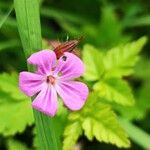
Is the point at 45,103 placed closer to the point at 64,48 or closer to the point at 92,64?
the point at 64,48

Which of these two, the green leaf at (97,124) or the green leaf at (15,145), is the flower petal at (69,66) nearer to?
the green leaf at (97,124)

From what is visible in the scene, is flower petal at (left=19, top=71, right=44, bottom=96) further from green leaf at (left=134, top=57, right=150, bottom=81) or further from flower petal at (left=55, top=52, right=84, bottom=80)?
green leaf at (left=134, top=57, right=150, bottom=81)

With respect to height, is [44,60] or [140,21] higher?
[140,21]

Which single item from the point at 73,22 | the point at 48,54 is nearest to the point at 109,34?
the point at 73,22

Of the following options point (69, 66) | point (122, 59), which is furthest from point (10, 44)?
point (69, 66)

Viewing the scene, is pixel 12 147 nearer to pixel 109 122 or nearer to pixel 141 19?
pixel 109 122
